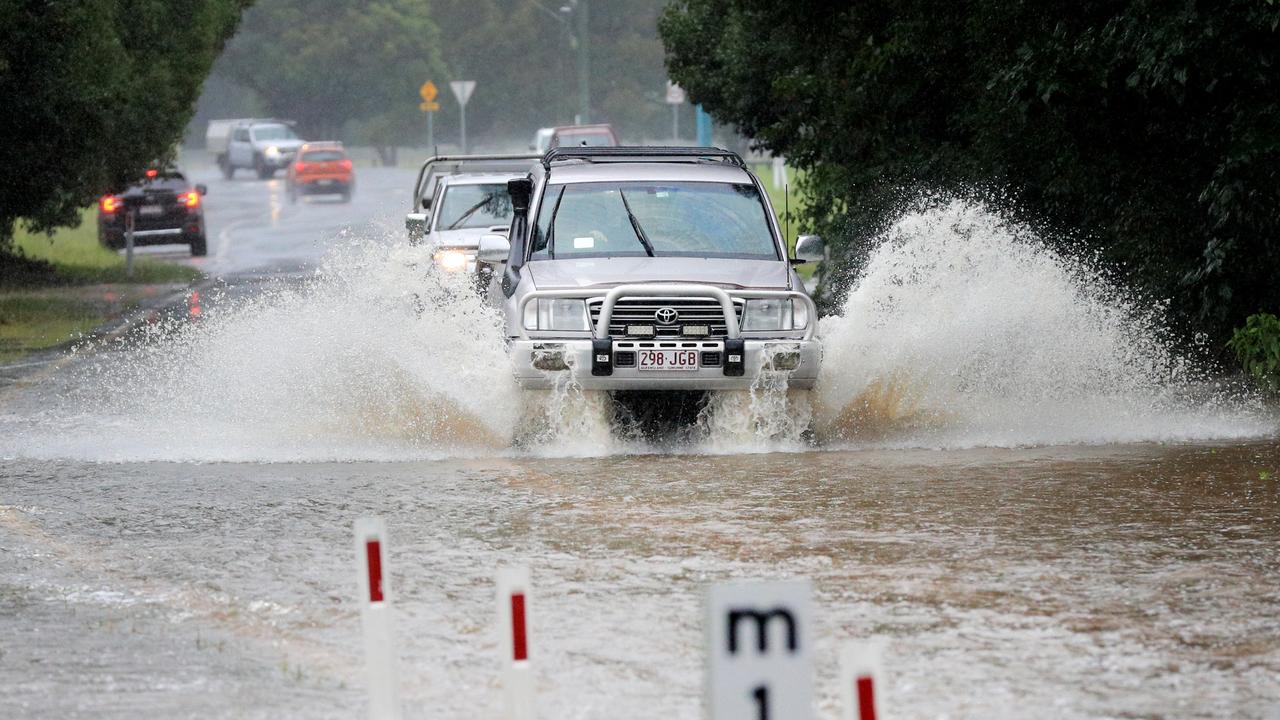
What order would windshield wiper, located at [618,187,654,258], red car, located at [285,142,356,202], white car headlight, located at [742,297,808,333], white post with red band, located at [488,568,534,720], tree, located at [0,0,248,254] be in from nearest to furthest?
white post with red band, located at [488,568,534,720], white car headlight, located at [742,297,808,333], windshield wiper, located at [618,187,654,258], tree, located at [0,0,248,254], red car, located at [285,142,356,202]

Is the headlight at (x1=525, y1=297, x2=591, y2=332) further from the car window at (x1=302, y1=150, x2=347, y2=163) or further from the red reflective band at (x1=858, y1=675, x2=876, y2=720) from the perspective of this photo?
the car window at (x1=302, y1=150, x2=347, y2=163)

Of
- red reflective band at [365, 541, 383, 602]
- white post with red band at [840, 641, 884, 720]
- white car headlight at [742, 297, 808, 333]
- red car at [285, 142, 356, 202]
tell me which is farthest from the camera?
red car at [285, 142, 356, 202]

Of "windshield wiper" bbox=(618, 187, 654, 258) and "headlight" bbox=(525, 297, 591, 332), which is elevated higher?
"windshield wiper" bbox=(618, 187, 654, 258)

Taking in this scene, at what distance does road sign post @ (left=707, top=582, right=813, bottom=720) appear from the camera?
4066 millimetres

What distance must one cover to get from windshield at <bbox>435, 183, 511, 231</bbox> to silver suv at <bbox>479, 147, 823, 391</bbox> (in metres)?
5.37

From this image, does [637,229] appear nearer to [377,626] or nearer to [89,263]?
[377,626]

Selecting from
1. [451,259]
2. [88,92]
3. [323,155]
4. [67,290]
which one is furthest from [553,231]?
[323,155]

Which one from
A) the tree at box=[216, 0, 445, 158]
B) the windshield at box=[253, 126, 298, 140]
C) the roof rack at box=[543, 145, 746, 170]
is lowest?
the roof rack at box=[543, 145, 746, 170]

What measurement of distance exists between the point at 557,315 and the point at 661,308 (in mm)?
624

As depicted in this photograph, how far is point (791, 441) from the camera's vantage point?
12.2 meters

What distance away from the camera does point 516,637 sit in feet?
15.8

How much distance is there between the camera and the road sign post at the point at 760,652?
4.07 metres

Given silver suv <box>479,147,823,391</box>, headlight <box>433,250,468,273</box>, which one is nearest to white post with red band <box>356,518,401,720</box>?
silver suv <box>479,147,823,391</box>

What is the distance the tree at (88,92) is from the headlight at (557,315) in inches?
437
